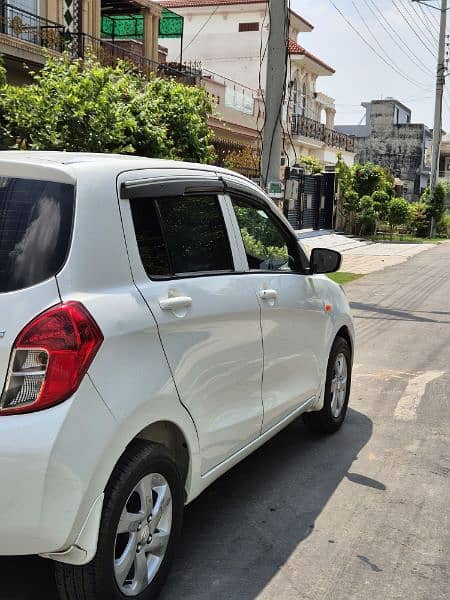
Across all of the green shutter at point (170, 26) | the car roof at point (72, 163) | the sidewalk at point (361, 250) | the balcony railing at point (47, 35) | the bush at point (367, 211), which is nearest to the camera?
the car roof at point (72, 163)

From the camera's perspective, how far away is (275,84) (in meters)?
10.4

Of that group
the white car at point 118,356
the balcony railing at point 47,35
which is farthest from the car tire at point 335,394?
the balcony railing at point 47,35

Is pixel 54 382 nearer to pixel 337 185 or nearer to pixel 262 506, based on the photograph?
pixel 262 506

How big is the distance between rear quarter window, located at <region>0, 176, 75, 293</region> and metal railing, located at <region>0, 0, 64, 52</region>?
14981mm

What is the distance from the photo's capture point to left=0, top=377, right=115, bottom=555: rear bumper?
2.45 meters

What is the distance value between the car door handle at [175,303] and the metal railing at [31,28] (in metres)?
15.0

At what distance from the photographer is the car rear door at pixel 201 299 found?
3.06m

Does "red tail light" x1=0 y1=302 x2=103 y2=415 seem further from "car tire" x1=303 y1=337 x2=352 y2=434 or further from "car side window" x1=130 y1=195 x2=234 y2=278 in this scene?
"car tire" x1=303 y1=337 x2=352 y2=434

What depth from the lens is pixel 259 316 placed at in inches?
152

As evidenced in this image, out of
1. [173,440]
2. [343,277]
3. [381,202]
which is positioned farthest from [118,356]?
[381,202]

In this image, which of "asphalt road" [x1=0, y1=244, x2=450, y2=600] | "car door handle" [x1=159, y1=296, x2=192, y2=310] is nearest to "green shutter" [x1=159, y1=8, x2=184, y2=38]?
"asphalt road" [x1=0, y1=244, x2=450, y2=600]

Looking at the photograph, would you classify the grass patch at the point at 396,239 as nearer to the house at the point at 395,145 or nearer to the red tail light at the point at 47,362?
the house at the point at 395,145

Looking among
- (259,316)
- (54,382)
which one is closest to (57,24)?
(259,316)

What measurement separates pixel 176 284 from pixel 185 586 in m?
1.32
